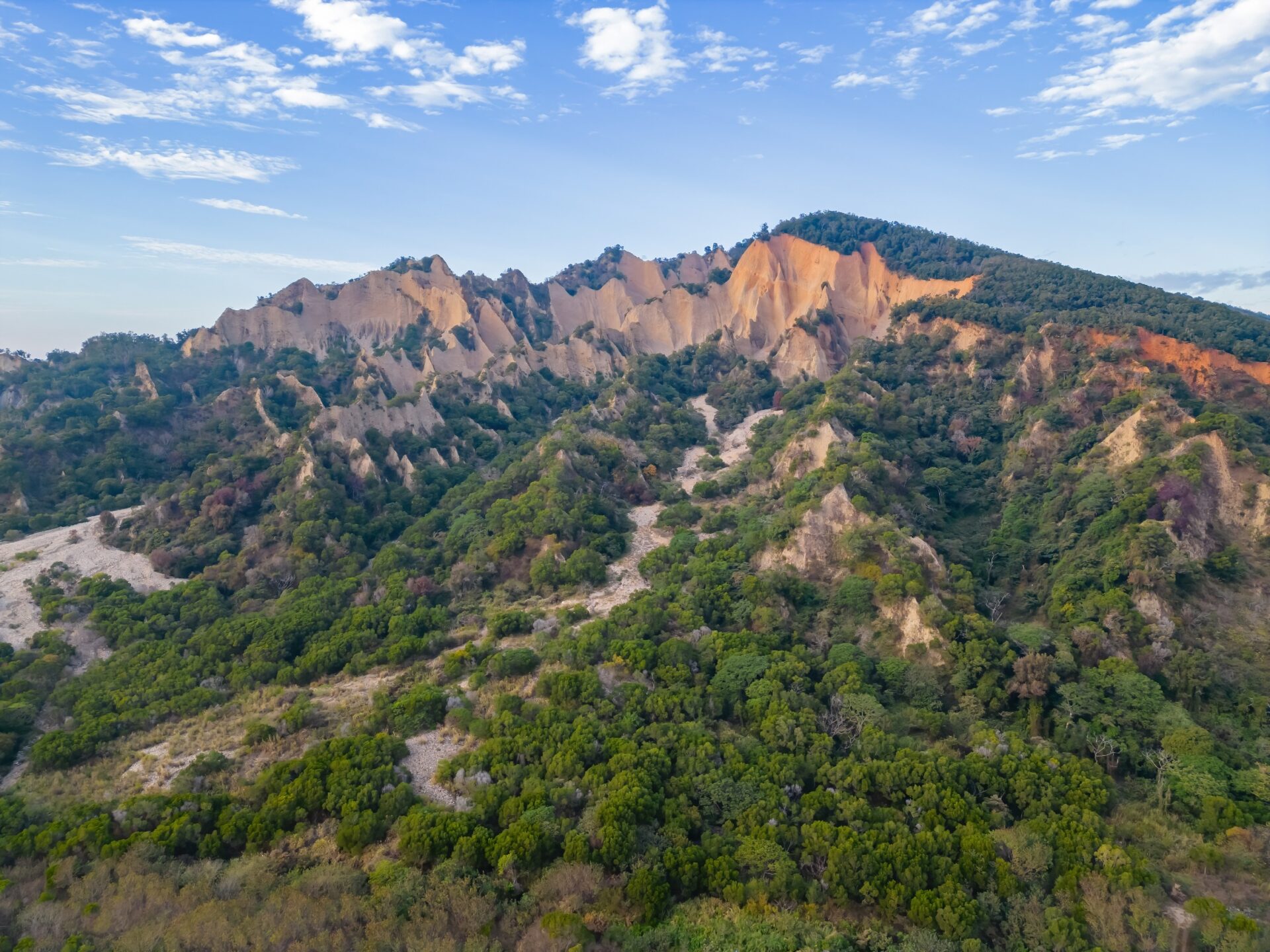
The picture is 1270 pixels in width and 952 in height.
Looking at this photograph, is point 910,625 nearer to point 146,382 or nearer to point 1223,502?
point 1223,502

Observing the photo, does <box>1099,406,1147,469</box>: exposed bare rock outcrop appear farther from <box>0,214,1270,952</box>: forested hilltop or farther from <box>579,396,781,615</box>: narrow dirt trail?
<box>579,396,781,615</box>: narrow dirt trail

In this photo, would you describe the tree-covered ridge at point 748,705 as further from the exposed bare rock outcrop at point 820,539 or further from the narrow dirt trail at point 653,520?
the narrow dirt trail at point 653,520

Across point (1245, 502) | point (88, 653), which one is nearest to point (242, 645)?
point (88, 653)

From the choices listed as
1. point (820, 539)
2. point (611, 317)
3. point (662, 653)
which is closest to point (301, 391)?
point (662, 653)

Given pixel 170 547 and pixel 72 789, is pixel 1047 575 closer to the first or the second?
pixel 72 789

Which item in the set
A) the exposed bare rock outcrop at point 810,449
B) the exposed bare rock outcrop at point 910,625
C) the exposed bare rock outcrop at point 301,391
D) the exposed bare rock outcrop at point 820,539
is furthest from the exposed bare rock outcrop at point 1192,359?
the exposed bare rock outcrop at point 301,391
